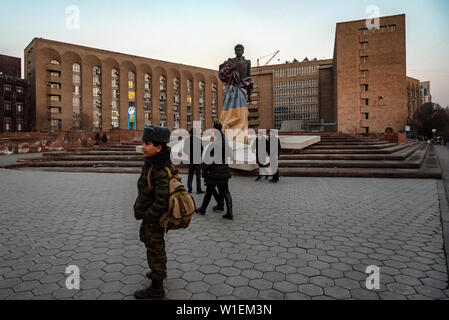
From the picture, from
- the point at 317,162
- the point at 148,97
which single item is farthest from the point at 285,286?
the point at 148,97

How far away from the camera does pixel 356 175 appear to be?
34.6 ft

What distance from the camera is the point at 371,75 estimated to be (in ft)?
166

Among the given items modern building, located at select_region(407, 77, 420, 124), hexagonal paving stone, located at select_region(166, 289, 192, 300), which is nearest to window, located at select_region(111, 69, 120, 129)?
hexagonal paving stone, located at select_region(166, 289, 192, 300)

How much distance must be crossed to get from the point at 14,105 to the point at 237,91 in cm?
5894

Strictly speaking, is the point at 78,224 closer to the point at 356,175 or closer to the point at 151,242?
the point at 151,242

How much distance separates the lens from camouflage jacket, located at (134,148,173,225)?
8.45 feet

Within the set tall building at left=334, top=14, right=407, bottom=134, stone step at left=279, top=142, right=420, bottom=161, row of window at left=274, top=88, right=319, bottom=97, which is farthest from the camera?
row of window at left=274, top=88, right=319, bottom=97

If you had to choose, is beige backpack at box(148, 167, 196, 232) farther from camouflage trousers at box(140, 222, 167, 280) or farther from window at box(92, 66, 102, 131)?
window at box(92, 66, 102, 131)

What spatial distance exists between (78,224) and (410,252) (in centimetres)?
509

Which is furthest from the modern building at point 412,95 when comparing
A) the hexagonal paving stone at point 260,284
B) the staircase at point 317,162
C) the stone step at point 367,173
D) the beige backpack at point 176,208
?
the beige backpack at point 176,208

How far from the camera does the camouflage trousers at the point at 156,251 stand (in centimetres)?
265

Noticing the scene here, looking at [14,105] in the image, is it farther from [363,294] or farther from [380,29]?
[380,29]

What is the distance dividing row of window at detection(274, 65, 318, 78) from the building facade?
27601mm

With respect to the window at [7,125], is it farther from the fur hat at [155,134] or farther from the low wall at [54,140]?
the fur hat at [155,134]
